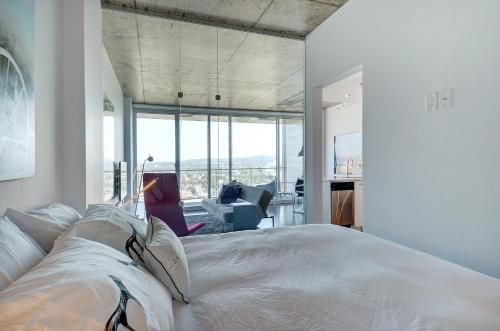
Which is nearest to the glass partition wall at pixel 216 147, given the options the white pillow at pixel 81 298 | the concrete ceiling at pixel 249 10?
the concrete ceiling at pixel 249 10

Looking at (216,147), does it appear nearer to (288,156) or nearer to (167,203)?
(288,156)

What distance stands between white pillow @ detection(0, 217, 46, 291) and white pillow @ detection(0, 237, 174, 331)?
0.11 m

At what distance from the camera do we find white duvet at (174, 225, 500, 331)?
841 mm

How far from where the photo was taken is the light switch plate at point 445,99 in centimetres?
186

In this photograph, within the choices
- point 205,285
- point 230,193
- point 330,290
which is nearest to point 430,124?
point 330,290

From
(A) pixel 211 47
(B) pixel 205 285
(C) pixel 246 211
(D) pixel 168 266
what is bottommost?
(C) pixel 246 211

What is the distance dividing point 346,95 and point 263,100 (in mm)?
1914

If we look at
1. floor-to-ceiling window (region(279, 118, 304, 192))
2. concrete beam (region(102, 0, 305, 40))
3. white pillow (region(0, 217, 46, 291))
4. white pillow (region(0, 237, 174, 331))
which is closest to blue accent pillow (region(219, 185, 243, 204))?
concrete beam (region(102, 0, 305, 40))

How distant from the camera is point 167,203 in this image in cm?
323

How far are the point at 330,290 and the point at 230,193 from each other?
11.5 ft

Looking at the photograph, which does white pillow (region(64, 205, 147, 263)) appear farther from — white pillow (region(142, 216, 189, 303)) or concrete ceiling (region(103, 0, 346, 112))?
concrete ceiling (region(103, 0, 346, 112))

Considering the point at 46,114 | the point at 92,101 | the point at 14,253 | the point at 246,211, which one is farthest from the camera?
the point at 246,211

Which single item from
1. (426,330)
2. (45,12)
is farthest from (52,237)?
(45,12)

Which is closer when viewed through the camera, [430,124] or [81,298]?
[81,298]
